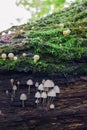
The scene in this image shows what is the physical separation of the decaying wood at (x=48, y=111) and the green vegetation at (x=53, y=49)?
0.13 meters

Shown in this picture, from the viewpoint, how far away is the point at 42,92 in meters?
3.52

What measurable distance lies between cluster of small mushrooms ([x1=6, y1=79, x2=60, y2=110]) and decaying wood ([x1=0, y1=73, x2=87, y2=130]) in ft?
0.14

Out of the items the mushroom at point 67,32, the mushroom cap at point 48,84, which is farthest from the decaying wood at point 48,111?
the mushroom at point 67,32

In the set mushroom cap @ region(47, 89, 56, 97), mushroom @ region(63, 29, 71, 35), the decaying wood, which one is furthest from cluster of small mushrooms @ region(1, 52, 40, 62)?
mushroom @ region(63, 29, 71, 35)

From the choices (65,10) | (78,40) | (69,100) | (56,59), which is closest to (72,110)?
(69,100)

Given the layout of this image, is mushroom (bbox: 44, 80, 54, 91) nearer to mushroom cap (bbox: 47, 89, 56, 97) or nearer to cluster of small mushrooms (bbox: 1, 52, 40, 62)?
mushroom cap (bbox: 47, 89, 56, 97)

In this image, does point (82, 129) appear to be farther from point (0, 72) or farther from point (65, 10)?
point (65, 10)

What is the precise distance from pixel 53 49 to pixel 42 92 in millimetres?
570

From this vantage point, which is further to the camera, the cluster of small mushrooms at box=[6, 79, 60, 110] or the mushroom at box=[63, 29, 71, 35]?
the mushroom at box=[63, 29, 71, 35]

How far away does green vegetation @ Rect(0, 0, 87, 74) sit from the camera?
3557 millimetres

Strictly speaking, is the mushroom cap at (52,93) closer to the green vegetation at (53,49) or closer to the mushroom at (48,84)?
the mushroom at (48,84)

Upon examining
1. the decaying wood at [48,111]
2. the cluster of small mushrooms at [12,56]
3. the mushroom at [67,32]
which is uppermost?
the mushroom at [67,32]

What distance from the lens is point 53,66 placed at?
356 centimetres

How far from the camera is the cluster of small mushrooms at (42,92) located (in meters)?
3.43
